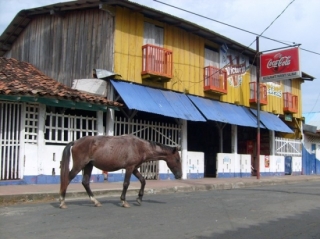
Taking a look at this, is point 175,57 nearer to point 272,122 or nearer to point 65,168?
point 272,122

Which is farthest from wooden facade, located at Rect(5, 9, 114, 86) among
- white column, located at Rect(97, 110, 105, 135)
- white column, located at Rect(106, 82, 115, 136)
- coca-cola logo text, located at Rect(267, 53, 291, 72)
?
coca-cola logo text, located at Rect(267, 53, 291, 72)

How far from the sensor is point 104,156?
30.3 feet

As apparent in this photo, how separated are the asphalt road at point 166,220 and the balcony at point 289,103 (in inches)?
655

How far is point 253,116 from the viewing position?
22.6m

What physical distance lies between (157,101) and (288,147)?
13.6 metres

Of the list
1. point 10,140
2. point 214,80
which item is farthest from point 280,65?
point 10,140

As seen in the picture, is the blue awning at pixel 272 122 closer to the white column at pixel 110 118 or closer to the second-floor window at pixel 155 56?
the second-floor window at pixel 155 56

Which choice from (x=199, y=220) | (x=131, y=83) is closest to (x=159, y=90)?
(x=131, y=83)

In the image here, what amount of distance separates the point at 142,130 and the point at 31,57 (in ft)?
22.1

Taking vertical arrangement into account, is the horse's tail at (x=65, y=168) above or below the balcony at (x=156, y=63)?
below

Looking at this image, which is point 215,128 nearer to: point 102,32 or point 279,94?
point 279,94

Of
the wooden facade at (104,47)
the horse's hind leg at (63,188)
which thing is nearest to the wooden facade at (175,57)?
the wooden facade at (104,47)

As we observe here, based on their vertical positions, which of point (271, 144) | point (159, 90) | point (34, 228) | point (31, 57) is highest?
point (31, 57)

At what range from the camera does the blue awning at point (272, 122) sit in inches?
917
